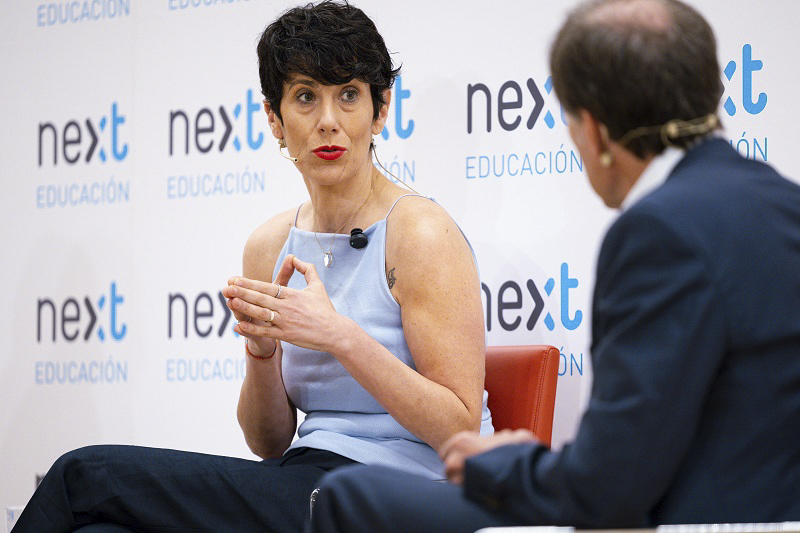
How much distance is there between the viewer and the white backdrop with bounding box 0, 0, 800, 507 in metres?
3.00

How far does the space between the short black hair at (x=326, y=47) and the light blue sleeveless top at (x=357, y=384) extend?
1.26ft

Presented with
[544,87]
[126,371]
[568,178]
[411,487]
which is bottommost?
[126,371]

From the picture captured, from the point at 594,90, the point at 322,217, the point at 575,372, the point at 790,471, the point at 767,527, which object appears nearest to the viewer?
the point at 767,527

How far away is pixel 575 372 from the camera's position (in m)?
2.95

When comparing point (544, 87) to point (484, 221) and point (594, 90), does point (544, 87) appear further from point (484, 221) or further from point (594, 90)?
point (594, 90)

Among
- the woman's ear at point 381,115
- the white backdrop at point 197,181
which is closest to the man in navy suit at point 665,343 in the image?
the woman's ear at point 381,115

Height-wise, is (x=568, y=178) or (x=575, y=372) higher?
(x=568, y=178)

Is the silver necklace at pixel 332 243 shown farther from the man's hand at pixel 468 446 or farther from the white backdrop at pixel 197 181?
the man's hand at pixel 468 446

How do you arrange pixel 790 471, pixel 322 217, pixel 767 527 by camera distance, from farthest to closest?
pixel 322 217 < pixel 790 471 < pixel 767 527

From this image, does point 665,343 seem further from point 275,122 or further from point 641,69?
point 275,122

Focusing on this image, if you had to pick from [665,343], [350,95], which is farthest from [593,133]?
[350,95]

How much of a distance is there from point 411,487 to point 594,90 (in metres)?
0.58

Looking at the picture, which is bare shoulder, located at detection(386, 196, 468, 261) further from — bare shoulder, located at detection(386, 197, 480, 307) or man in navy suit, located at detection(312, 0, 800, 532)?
man in navy suit, located at detection(312, 0, 800, 532)

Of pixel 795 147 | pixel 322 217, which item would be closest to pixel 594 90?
pixel 322 217
